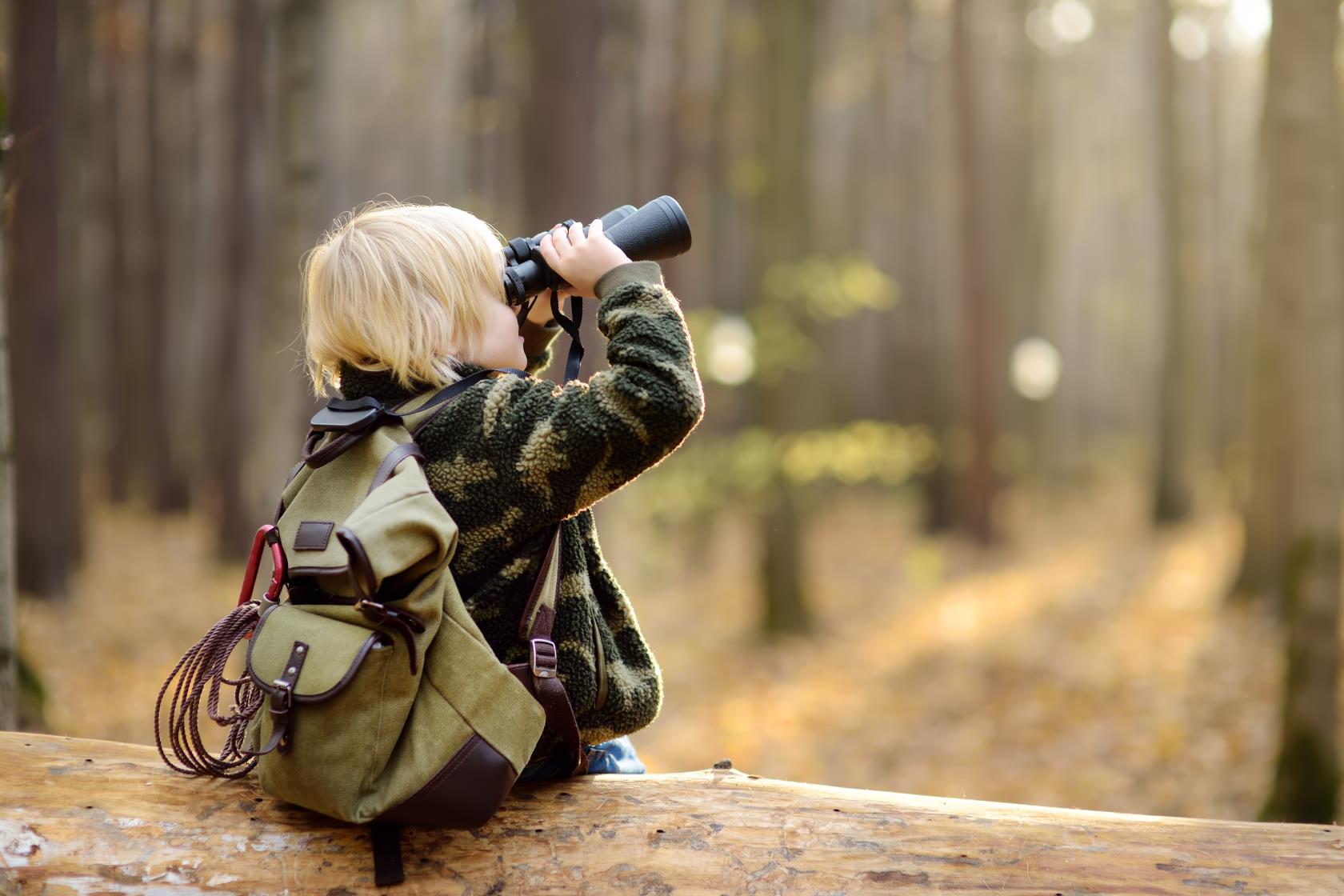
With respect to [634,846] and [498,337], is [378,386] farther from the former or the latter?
[634,846]

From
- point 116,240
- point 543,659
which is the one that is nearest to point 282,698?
point 543,659

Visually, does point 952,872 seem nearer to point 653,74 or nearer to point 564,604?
point 564,604

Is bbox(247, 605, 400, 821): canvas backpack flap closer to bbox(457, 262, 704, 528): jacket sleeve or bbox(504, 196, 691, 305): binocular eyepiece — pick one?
bbox(457, 262, 704, 528): jacket sleeve

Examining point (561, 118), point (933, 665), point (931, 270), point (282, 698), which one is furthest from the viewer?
point (931, 270)

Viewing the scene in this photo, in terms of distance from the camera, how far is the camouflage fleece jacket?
75.5 inches

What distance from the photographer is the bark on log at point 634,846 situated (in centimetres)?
194

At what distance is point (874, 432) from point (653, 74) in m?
11.5

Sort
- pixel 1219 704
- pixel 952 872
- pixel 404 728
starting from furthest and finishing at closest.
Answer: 1. pixel 1219 704
2. pixel 952 872
3. pixel 404 728

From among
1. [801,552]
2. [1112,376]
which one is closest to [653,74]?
[801,552]

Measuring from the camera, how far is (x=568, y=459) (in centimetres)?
192

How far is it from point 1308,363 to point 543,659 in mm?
4852

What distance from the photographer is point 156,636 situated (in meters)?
8.43

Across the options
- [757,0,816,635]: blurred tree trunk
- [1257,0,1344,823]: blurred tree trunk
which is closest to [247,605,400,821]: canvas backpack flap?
[1257,0,1344,823]: blurred tree trunk

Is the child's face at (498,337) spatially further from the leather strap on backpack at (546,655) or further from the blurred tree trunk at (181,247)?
the blurred tree trunk at (181,247)
